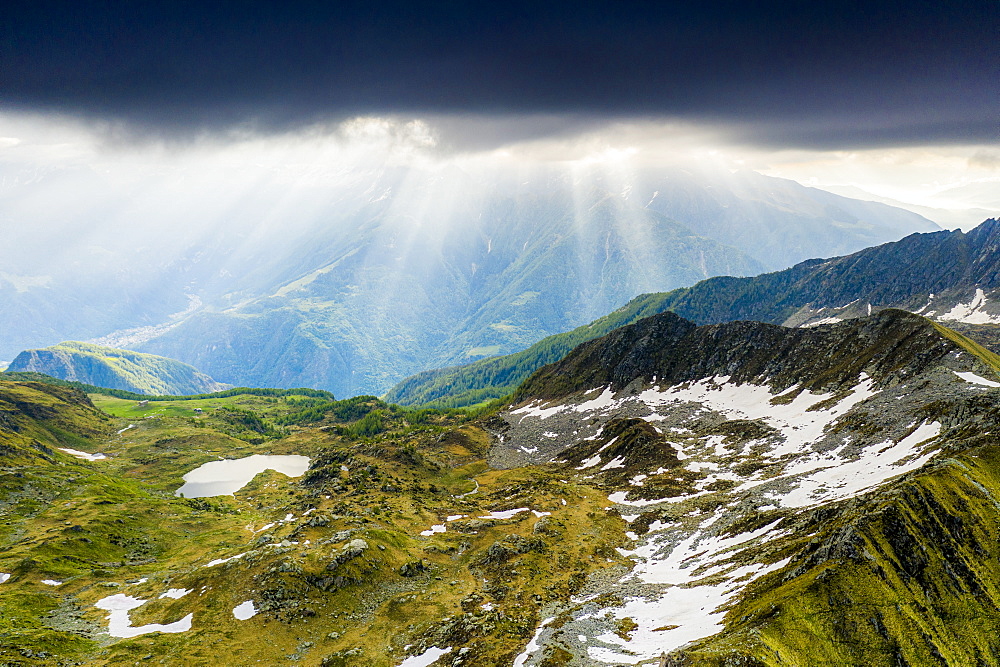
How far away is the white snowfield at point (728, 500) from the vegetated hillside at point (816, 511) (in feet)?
1.33

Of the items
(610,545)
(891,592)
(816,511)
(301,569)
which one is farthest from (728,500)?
(301,569)

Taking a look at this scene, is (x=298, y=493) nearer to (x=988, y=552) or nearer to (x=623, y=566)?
(x=623, y=566)

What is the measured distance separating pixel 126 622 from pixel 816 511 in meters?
99.7

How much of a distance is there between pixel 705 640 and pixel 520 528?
6061cm

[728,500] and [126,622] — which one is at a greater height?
[728,500]

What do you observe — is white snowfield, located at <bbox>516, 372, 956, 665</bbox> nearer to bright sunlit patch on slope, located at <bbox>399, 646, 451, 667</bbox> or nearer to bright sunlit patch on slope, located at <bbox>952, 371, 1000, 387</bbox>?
bright sunlit patch on slope, located at <bbox>952, 371, 1000, 387</bbox>

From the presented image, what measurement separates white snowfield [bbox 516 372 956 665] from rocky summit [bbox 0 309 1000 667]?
514 millimetres

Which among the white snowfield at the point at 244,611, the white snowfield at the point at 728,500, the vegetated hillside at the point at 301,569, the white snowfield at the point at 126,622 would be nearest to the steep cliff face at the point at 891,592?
the white snowfield at the point at 728,500

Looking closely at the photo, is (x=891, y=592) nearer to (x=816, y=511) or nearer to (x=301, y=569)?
(x=816, y=511)

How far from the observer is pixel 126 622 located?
7881 cm

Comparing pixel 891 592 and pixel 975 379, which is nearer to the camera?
pixel 891 592

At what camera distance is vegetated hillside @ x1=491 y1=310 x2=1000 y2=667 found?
45.6 m

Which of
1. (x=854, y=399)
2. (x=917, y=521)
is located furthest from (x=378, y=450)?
(x=917, y=521)

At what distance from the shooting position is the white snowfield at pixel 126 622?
75.1 metres
